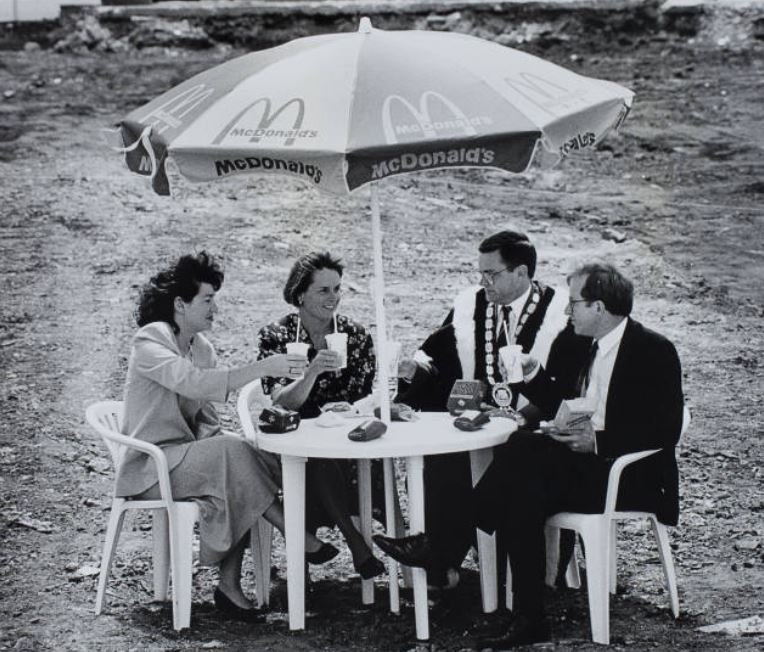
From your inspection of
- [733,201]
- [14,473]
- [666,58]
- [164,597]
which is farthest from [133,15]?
[164,597]

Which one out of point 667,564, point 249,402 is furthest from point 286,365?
point 667,564

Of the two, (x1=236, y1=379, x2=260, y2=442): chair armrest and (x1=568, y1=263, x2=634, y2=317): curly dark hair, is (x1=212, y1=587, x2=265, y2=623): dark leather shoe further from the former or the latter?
(x1=568, y1=263, x2=634, y2=317): curly dark hair

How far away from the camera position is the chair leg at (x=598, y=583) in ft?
18.1

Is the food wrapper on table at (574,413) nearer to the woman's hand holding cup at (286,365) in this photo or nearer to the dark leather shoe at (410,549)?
the dark leather shoe at (410,549)

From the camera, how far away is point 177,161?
531 cm

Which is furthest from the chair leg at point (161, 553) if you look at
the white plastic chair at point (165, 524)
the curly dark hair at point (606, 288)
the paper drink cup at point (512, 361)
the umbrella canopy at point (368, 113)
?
the curly dark hair at point (606, 288)

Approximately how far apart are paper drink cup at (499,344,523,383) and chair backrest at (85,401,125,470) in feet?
5.16

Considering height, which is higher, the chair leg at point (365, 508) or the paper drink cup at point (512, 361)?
the paper drink cup at point (512, 361)

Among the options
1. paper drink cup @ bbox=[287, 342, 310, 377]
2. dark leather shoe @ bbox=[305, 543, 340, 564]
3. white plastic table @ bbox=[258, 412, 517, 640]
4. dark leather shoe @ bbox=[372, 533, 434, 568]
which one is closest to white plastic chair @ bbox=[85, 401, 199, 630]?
white plastic table @ bbox=[258, 412, 517, 640]

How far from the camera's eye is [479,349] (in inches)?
252

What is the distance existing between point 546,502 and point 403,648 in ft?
2.59

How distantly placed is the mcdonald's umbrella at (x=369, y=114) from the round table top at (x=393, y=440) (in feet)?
1.10

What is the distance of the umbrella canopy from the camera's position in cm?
504

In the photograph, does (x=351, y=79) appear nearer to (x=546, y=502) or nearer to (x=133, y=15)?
(x=546, y=502)
